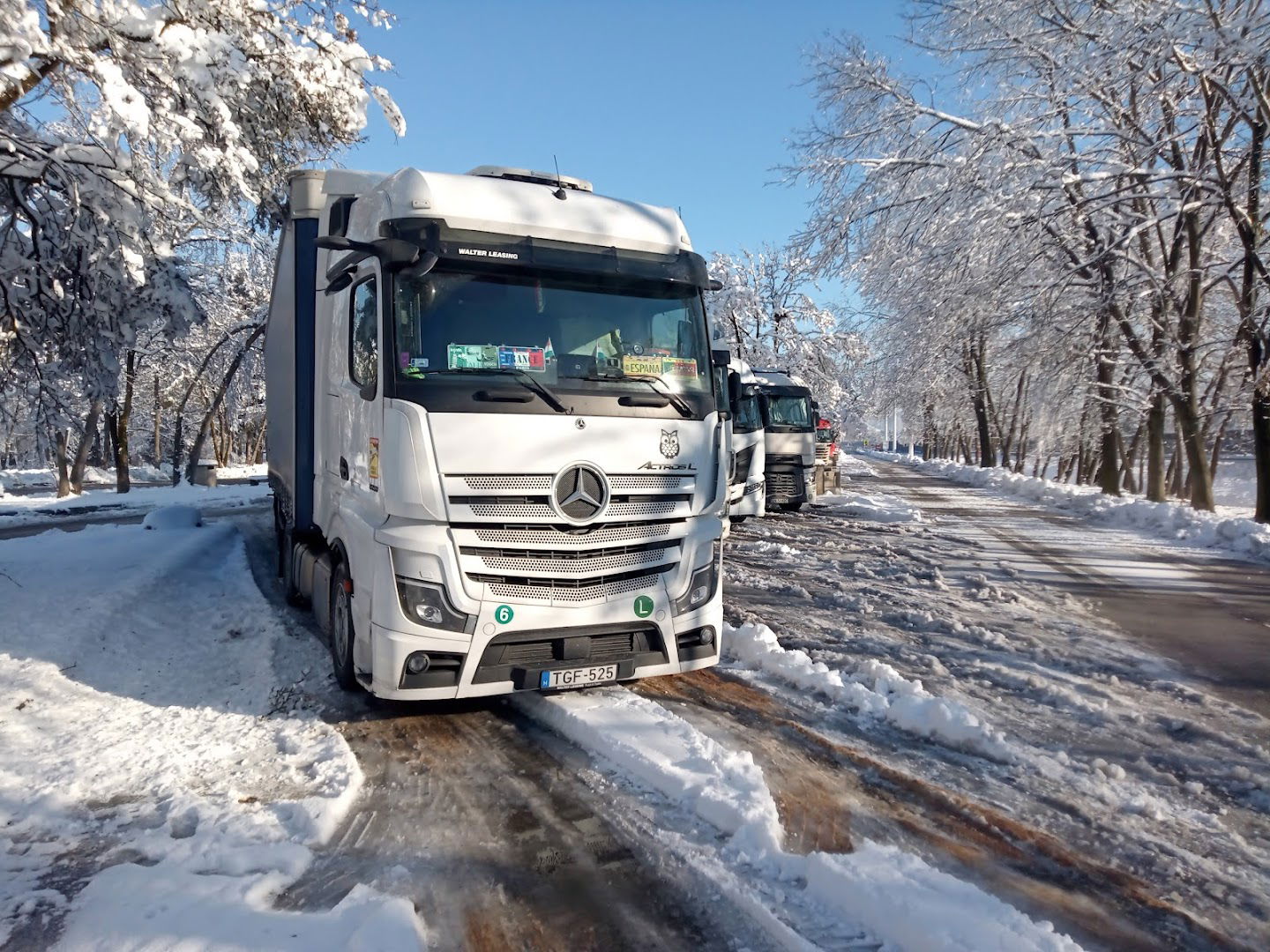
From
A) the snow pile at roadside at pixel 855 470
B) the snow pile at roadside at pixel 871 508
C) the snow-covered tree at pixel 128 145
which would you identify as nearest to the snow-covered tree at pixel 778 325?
the snow pile at roadside at pixel 855 470

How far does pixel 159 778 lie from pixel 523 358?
298 centimetres

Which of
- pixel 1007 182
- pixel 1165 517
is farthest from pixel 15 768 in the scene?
pixel 1165 517

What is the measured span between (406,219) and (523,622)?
252 centimetres

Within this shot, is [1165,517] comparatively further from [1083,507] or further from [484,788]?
[484,788]

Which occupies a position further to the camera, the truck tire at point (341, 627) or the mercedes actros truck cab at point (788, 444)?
the mercedes actros truck cab at point (788, 444)

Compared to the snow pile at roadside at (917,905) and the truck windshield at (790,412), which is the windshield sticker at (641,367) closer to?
the snow pile at roadside at (917,905)

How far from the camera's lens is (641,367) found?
528cm

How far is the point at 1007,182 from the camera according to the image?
14.8 metres

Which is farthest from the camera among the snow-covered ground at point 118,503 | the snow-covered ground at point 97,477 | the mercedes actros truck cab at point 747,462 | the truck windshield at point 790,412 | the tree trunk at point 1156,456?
the snow-covered ground at point 97,477

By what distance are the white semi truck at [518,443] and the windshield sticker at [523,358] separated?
0.01m

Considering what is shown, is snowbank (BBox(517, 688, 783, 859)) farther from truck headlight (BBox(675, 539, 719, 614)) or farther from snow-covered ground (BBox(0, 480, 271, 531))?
snow-covered ground (BBox(0, 480, 271, 531))

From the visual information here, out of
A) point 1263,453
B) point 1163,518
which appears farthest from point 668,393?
point 1263,453

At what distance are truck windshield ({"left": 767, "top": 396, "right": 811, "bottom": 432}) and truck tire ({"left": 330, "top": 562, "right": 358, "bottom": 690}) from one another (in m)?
13.9

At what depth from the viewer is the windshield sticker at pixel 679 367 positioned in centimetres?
539
